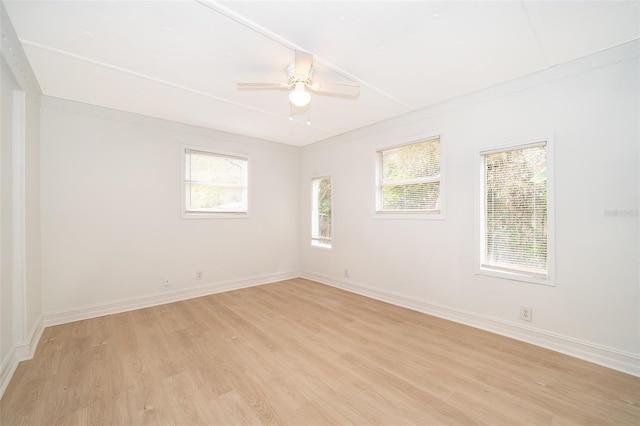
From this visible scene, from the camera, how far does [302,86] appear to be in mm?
2283

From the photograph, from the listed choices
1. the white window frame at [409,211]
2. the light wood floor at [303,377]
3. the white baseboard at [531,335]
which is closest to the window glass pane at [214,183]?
the light wood floor at [303,377]

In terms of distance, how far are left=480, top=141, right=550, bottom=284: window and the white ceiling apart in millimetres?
801

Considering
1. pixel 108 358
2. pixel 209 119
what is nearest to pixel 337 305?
pixel 108 358

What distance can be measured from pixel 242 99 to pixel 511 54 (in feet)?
8.83

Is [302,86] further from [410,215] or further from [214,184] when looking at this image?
[214,184]

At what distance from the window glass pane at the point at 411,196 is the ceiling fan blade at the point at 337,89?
1673 mm

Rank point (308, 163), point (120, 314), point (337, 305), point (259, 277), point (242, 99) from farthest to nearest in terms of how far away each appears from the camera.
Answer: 1. point (308, 163)
2. point (259, 277)
3. point (337, 305)
4. point (120, 314)
5. point (242, 99)

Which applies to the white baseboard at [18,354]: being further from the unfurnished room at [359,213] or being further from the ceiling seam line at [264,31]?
the ceiling seam line at [264,31]

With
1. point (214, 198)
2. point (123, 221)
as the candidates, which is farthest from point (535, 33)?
point (123, 221)

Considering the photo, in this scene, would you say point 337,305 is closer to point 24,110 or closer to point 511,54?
point 511,54

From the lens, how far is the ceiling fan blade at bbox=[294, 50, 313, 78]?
2.10 meters

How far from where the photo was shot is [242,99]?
3.20m

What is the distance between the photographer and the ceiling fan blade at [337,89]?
2.35m

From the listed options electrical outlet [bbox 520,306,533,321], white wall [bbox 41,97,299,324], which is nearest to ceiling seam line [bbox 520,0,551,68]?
electrical outlet [bbox 520,306,533,321]
